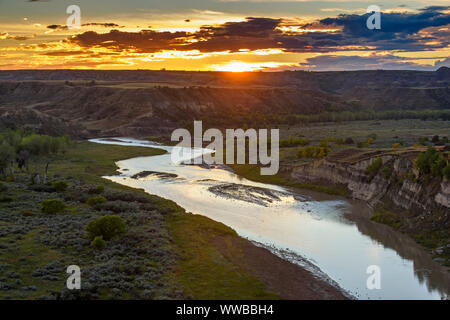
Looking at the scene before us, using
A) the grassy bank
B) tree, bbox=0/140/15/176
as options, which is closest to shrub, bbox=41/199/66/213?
the grassy bank

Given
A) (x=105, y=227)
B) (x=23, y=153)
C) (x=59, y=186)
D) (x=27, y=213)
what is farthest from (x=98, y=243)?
(x=23, y=153)

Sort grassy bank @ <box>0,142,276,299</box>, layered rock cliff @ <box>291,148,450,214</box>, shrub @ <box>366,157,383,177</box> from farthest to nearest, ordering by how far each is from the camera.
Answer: shrub @ <box>366,157,383,177</box> → layered rock cliff @ <box>291,148,450,214</box> → grassy bank @ <box>0,142,276,299</box>

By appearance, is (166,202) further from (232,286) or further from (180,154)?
(180,154)

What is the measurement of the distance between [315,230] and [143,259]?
22680mm

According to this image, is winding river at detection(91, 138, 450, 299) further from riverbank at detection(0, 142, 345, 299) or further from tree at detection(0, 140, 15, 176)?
tree at detection(0, 140, 15, 176)

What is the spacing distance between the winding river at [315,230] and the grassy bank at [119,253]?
240 inches

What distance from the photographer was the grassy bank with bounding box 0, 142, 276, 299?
1324 inches

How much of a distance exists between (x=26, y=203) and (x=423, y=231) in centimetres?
4652

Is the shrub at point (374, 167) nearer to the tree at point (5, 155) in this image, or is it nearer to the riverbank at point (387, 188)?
the riverbank at point (387, 188)

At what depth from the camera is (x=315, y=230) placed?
54.9 m

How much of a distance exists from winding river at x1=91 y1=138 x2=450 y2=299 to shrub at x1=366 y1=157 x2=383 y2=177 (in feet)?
17.3

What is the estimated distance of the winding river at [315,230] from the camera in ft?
129
